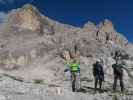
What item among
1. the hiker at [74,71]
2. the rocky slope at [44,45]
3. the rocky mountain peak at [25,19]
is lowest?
the hiker at [74,71]

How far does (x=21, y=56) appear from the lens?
484ft

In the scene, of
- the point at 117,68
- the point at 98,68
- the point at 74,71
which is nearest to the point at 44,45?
the point at 98,68

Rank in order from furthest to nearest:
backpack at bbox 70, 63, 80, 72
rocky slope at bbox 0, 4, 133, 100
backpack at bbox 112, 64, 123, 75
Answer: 1. rocky slope at bbox 0, 4, 133, 100
2. backpack at bbox 112, 64, 123, 75
3. backpack at bbox 70, 63, 80, 72

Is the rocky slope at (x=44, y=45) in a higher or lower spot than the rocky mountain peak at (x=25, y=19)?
lower

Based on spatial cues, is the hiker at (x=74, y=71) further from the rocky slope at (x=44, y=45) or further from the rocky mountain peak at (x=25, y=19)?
the rocky mountain peak at (x=25, y=19)

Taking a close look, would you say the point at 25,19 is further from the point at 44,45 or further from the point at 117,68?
the point at 117,68

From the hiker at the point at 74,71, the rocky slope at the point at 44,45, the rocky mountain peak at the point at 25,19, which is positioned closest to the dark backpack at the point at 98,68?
the hiker at the point at 74,71

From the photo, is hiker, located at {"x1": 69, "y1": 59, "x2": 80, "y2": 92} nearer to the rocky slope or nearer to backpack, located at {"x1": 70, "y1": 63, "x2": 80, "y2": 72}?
backpack, located at {"x1": 70, "y1": 63, "x2": 80, "y2": 72}

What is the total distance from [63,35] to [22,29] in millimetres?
21783

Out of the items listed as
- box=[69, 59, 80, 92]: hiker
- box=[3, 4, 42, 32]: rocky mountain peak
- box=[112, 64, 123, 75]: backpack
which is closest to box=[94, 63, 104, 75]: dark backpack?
box=[112, 64, 123, 75]: backpack

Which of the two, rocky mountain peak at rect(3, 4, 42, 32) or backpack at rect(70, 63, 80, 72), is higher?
rocky mountain peak at rect(3, 4, 42, 32)

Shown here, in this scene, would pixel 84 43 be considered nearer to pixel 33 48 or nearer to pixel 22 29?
pixel 33 48

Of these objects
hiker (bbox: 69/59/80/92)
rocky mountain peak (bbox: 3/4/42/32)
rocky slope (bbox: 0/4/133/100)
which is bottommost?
hiker (bbox: 69/59/80/92)

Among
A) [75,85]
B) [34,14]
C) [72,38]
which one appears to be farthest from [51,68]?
[75,85]
